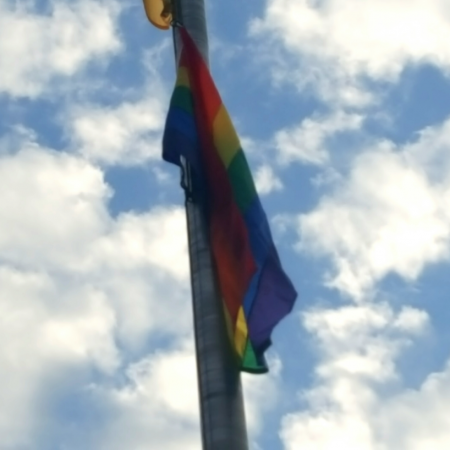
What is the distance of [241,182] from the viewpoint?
57.6 feet

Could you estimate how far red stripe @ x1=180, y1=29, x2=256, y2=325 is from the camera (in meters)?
16.4

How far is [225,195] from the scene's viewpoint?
17.6 m

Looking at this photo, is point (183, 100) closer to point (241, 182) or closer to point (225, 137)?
point (225, 137)

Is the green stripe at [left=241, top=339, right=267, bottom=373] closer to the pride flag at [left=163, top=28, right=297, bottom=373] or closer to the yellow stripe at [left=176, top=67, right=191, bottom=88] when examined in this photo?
the pride flag at [left=163, top=28, right=297, bottom=373]

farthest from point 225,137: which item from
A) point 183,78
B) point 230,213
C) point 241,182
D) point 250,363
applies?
point 250,363

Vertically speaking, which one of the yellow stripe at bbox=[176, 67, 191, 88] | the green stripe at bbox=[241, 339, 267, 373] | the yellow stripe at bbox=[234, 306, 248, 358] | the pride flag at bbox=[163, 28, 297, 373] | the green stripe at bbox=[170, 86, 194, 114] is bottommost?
the green stripe at bbox=[241, 339, 267, 373]

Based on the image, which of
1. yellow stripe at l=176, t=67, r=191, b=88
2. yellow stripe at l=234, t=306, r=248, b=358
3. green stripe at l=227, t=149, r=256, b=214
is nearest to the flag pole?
yellow stripe at l=234, t=306, r=248, b=358

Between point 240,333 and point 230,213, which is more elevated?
point 230,213

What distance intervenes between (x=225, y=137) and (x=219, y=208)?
131 cm

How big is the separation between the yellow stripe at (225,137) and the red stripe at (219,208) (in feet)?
0.23

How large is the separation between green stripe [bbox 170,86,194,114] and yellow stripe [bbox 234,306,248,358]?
3.96 m

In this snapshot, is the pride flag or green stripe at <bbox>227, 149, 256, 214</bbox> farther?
green stripe at <bbox>227, 149, 256, 214</bbox>

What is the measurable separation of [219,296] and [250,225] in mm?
1450

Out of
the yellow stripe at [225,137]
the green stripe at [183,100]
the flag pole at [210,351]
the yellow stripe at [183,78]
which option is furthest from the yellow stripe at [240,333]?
the yellow stripe at [183,78]
